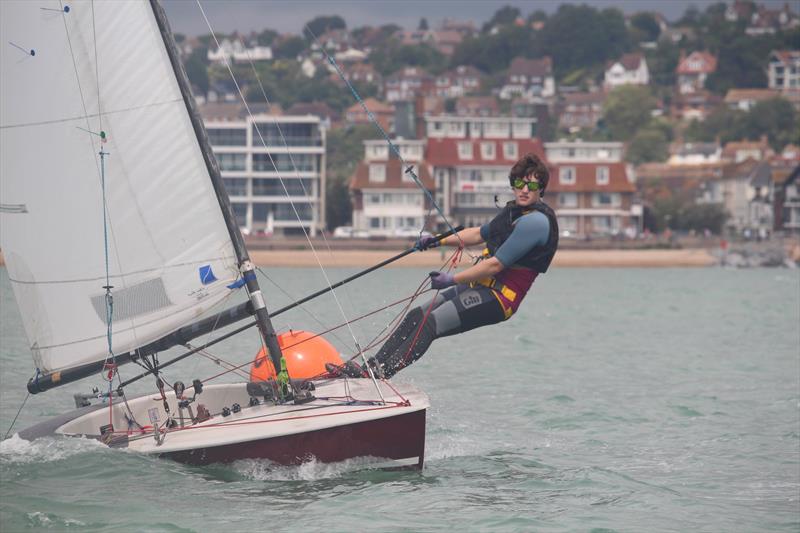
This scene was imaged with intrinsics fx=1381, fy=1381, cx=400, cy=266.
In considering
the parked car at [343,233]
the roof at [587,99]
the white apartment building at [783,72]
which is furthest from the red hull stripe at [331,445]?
the white apartment building at [783,72]

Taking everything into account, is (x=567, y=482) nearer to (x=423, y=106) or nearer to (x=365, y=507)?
(x=365, y=507)

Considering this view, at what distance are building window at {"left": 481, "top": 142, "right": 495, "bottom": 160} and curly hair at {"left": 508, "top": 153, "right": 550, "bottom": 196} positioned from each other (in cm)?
6786

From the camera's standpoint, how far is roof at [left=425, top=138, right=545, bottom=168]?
252 ft

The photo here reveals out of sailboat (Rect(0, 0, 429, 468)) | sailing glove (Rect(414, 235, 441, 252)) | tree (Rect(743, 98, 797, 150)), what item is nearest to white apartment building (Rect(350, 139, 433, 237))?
sailboat (Rect(0, 0, 429, 468))

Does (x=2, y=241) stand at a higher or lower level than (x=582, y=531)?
higher

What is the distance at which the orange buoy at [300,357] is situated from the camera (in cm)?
1152

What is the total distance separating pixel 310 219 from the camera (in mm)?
80125

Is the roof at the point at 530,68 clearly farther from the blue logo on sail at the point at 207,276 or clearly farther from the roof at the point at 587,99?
the blue logo on sail at the point at 207,276

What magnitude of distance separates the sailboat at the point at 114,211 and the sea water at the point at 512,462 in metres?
0.68

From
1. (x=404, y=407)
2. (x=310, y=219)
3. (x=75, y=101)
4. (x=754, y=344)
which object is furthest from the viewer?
(x=310, y=219)

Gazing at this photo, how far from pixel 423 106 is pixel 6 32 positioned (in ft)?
276

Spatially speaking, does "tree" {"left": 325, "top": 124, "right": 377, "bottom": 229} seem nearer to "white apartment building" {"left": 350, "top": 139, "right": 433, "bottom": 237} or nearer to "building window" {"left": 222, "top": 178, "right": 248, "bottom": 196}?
"white apartment building" {"left": 350, "top": 139, "right": 433, "bottom": 237}

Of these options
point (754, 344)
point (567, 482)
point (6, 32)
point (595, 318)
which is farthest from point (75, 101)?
point (595, 318)

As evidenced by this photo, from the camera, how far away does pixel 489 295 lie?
10.2 metres
